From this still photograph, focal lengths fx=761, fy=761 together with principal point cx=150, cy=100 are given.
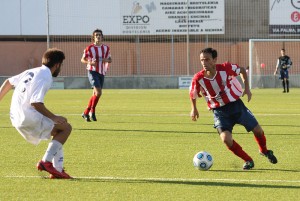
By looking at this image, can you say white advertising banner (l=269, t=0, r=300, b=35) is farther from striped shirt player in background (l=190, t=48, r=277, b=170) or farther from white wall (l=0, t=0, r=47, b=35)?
striped shirt player in background (l=190, t=48, r=277, b=170)

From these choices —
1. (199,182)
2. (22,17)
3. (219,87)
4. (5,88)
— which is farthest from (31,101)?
(22,17)

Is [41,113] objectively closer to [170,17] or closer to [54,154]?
[54,154]

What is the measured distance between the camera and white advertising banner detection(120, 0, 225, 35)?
1697 inches

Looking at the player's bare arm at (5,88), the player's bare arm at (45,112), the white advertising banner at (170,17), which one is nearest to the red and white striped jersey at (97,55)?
the player's bare arm at (5,88)

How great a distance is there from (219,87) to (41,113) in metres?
2.70

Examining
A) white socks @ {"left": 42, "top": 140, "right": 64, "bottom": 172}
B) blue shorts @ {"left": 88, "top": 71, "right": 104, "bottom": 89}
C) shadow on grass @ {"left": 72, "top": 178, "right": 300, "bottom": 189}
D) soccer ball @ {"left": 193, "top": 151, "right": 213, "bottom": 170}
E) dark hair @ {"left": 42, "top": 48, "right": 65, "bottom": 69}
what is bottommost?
shadow on grass @ {"left": 72, "top": 178, "right": 300, "bottom": 189}

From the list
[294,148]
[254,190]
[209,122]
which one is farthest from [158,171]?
[209,122]

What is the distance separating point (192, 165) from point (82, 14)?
34.6 meters

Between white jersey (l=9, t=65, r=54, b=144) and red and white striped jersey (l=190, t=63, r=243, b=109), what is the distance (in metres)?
2.28

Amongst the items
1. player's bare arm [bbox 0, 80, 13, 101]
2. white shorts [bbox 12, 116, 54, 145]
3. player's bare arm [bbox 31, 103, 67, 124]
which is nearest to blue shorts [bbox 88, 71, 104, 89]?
player's bare arm [bbox 0, 80, 13, 101]

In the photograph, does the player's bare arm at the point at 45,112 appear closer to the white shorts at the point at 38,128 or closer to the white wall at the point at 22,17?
the white shorts at the point at 38,128

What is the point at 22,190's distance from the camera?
7.75 metres

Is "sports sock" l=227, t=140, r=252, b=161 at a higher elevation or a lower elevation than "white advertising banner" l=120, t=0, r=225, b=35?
lower

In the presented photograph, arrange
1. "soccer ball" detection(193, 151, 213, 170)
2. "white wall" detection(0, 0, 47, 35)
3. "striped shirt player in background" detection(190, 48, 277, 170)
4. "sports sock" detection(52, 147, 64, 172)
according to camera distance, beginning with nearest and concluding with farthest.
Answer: "sports sock" detection(52, 147, 64, 172)
"soccer ball" detection(193, 151, 213, 170)
"striped shirt player in background" detection(190, 48, 277, 170)
"white wall" detection(0, 0, 47, 35)
